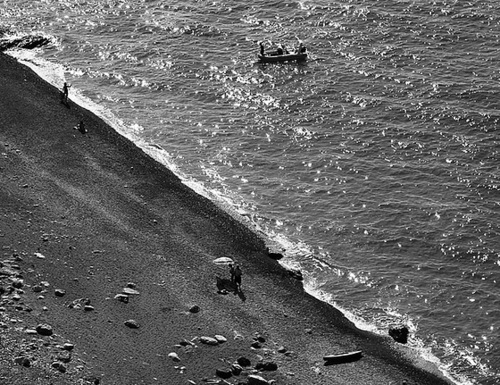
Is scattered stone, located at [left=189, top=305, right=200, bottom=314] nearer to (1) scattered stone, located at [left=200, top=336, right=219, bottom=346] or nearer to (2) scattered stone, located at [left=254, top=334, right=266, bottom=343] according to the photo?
(1) scattered stone, located at [left=200, top=336, right=219, bottom=346]

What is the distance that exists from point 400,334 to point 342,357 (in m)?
5.06

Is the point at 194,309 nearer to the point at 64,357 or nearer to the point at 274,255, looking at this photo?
the point at 64,357

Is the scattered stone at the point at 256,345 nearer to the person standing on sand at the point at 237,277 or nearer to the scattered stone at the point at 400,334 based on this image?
the person standing on sand at the point at 237,277

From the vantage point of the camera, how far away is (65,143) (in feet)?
229

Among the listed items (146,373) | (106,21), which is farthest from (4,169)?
(106,21)

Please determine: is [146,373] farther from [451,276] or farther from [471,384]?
[451,276]

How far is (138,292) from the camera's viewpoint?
175 feet

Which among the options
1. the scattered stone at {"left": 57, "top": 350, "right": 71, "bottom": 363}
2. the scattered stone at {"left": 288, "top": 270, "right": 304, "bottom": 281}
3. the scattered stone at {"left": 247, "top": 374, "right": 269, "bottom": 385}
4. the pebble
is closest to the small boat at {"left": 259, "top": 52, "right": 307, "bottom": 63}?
the scattered stone at {"left": 288, "top": 270, "right": 304, "bottom": 281}

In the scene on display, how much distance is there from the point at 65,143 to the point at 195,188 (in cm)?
1022

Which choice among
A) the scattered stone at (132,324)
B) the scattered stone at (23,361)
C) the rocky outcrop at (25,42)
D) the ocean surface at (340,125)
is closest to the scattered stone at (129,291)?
the scattered stone at (132,324)

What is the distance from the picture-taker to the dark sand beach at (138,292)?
47.2m

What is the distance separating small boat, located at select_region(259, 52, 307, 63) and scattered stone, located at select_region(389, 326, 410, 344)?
123 feet

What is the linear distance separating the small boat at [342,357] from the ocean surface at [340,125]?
478 centimetres

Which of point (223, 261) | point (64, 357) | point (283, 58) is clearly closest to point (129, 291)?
point (223, 261)
